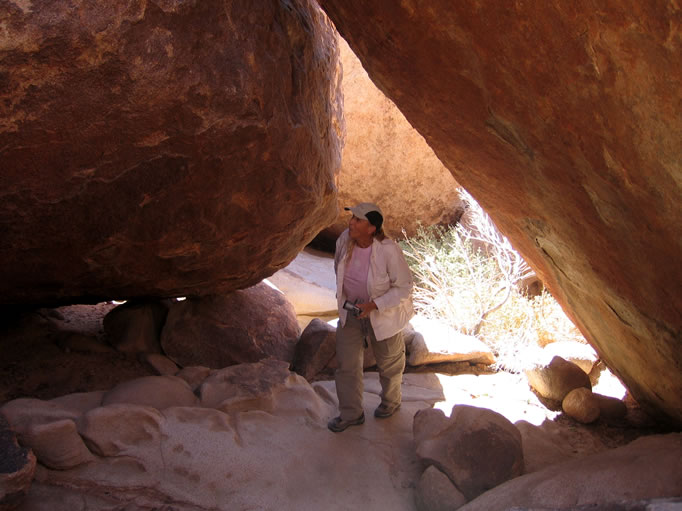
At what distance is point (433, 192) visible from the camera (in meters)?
9.90

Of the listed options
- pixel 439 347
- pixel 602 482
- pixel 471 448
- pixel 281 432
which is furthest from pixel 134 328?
pixel 602 482

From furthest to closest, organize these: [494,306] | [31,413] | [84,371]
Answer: [494,306], [84,371], [31,413]

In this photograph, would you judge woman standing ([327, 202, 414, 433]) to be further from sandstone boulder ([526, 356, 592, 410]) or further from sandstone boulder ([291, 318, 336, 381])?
sandstone boulder ([526, 356, 592, 410])

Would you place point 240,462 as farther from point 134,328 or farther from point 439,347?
point 439,347

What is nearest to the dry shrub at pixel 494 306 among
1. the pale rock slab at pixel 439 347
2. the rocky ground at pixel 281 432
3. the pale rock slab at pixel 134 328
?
the pale rock slab at pixel 439 347

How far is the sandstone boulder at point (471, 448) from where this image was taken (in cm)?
313

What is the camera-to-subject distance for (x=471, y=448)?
324 centimetres

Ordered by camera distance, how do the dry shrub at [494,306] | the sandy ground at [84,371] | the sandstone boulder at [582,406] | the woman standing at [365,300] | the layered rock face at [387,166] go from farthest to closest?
the layered rock face at [387,166], the dry shrub at [494,306], the sandstone boulder at [582,406], the sandy ground at [84,371], the woman standing at [365,300]

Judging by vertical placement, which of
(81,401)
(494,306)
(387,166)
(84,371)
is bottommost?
(84,371)

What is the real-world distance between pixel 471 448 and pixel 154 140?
2.28 m

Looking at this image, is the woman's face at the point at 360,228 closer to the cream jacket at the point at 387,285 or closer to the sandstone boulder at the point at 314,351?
the cream jacket at the point at 387,285

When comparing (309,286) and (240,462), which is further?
(309,286)

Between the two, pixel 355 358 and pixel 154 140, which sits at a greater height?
pixel 154 140

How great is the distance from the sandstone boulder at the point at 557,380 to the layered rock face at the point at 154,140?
2.57 meters
